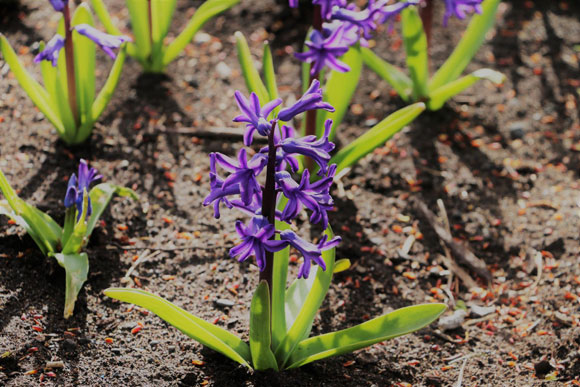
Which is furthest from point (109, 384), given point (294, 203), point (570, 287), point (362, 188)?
point (570, 287)

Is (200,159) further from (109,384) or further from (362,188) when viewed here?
(109,384)

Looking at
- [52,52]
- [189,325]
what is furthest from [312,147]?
[52,52]

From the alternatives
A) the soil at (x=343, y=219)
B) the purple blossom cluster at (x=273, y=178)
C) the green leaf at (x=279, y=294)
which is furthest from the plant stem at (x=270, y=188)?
the soil at (x=343, y=219)

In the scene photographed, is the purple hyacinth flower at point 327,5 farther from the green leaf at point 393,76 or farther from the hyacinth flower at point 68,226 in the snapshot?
the hyacinth flower at point 68,226

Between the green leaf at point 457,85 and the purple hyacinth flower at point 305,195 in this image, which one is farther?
the green leaf at point 457,85

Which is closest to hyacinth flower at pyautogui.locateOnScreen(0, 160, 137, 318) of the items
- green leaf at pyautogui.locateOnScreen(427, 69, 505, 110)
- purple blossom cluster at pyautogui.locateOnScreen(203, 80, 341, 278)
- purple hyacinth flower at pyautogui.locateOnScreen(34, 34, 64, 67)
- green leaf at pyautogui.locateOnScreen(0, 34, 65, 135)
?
purple hyacinth flower at pyautogui.locateOnScreen(34, 34, 64, 67)
